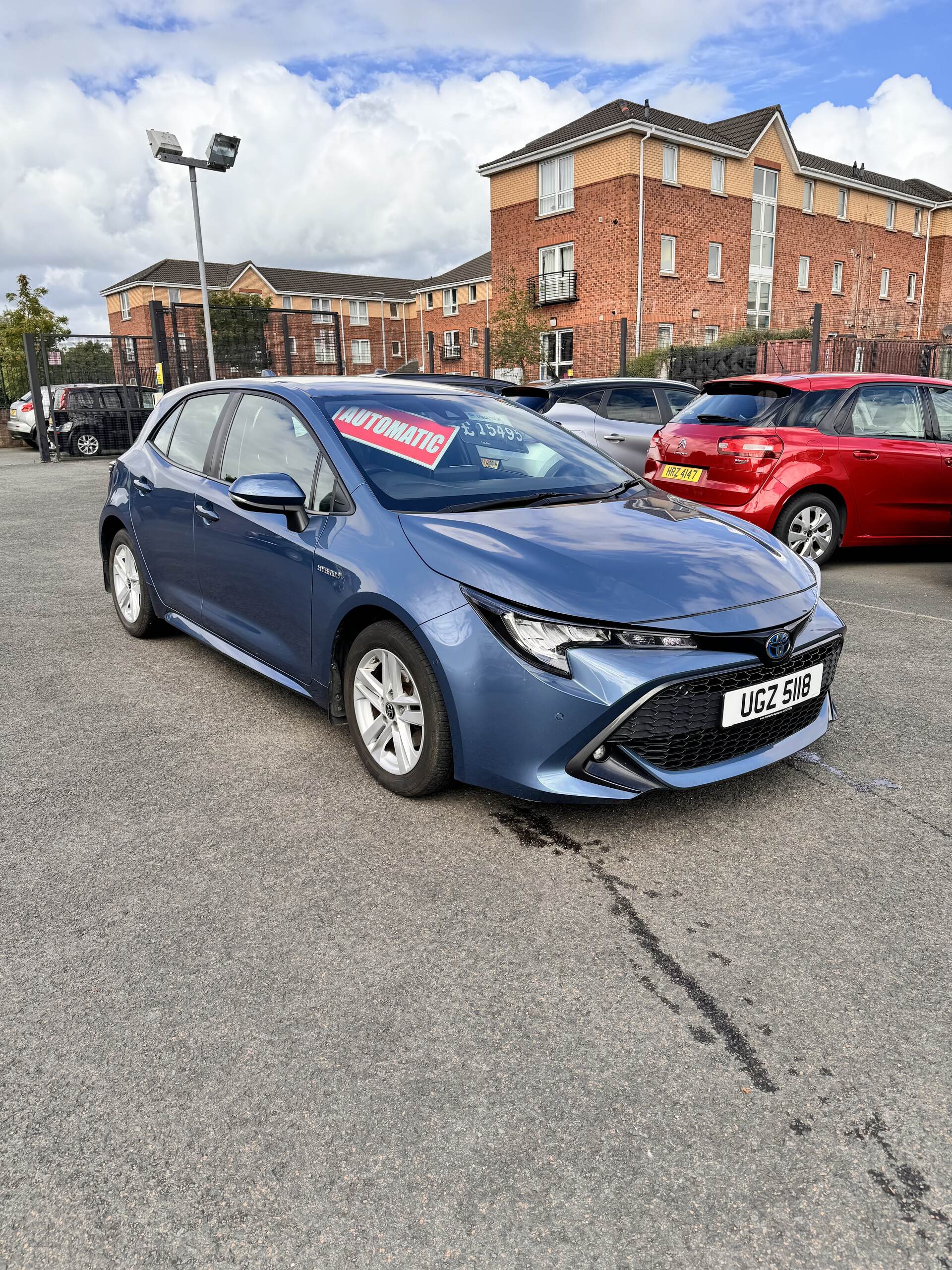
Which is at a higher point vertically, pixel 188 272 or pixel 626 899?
pixel 188 272

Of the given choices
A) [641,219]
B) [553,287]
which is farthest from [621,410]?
[553,287]

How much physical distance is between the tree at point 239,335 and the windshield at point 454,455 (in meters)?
18.0

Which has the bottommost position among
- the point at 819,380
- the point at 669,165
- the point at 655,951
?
the point at 655,951

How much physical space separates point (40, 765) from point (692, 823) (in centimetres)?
261

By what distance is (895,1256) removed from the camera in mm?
1625

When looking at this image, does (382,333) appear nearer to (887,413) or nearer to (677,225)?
(677,225)

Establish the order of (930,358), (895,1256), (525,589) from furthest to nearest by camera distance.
Result: (930,358) → (525,589) → (895,1256)

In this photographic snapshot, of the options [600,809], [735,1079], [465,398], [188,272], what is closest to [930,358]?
[465,398]

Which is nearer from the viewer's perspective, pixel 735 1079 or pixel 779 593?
pixel 735 1079

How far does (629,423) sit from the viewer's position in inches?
408

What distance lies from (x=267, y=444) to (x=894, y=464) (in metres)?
5.51

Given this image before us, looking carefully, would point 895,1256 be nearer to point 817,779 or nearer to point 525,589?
point 525,589

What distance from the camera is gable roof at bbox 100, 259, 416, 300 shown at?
224 feet

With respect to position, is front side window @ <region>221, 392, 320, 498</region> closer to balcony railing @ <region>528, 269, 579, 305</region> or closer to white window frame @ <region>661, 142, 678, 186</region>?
balcony railing @ <region>528, 269, 579, 305</region>
